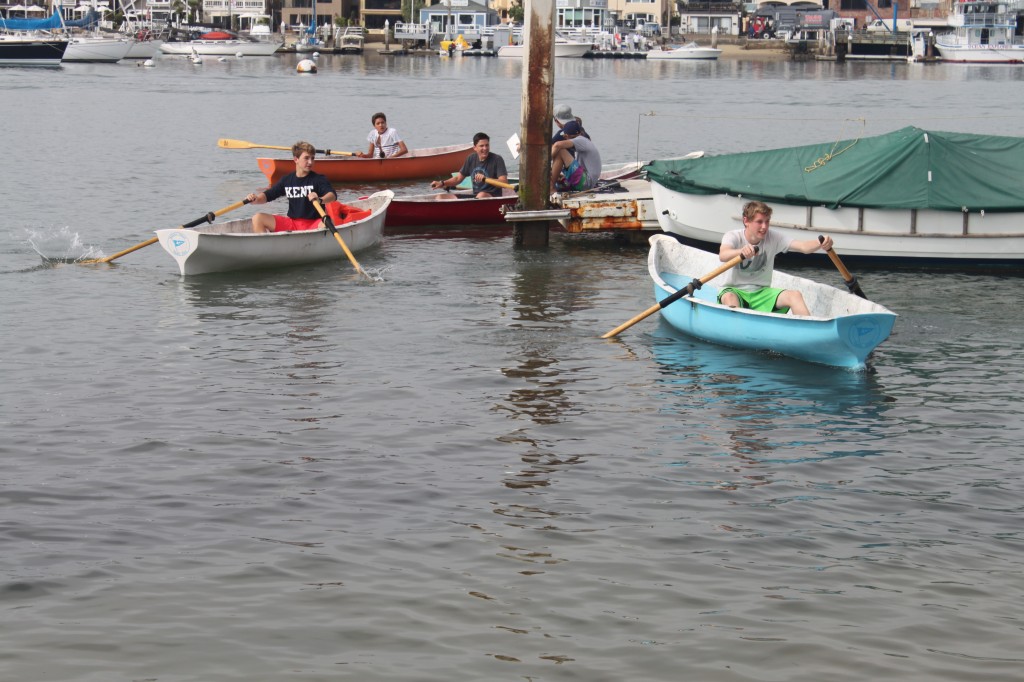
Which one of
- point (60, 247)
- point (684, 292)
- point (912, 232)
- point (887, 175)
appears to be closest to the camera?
point (684, 292)

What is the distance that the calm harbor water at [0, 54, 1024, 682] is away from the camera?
7805 mm

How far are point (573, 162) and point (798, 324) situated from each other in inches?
380

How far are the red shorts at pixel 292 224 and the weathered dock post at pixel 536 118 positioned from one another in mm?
Result: 3471

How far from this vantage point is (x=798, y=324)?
1360 cm

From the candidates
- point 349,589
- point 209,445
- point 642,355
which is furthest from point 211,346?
point 349,589

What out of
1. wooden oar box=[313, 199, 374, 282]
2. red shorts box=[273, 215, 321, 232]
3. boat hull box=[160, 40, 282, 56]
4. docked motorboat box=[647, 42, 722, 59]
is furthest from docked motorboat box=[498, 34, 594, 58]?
wooden oar box=[313, 199, 374, 282]

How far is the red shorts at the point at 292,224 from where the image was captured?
19.2 meters

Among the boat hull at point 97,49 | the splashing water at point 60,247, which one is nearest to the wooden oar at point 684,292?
the splashing water at point 60,247

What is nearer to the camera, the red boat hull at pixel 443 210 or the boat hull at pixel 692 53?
the red boat hull at pixel 443 210

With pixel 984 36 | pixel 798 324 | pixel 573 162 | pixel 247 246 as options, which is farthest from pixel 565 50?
pixel 798 324

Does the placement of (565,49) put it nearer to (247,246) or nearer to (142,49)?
(142,49)

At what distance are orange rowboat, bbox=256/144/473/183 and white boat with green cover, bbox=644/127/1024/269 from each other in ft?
32.8

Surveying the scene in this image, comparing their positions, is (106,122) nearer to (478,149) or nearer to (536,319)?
(478,149)

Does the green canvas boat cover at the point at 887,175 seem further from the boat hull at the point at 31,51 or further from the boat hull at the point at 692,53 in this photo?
the boat hull at the point at 692,53
